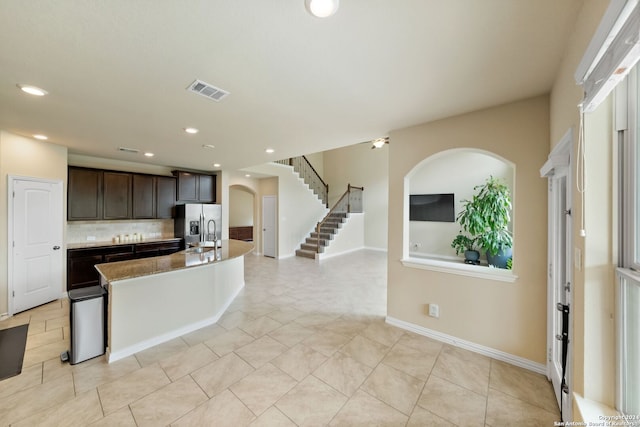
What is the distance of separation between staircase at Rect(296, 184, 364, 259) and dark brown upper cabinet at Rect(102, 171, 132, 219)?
15.5 feet

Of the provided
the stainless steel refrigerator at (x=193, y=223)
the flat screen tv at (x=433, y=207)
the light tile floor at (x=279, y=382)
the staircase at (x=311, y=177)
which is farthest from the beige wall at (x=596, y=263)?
the staircase at (x=311, y=177)

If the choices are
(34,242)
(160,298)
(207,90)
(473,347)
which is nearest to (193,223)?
(34,242)

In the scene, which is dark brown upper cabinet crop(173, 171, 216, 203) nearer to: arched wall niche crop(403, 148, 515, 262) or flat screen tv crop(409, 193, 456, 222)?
arched wall niche crop(403, 148, 515, 262)

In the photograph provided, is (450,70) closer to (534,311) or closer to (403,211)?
(403,211)

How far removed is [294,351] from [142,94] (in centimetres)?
293

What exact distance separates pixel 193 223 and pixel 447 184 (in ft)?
23.1

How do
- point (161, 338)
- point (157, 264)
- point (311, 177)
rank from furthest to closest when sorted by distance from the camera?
point (311, 177) → point (157, 264) → point (161, 338)

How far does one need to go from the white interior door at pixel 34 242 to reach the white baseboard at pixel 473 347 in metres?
5.31

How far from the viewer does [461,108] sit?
2510 mm

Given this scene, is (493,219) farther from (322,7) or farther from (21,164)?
(21,164)

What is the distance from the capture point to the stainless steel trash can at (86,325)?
2.38 metres

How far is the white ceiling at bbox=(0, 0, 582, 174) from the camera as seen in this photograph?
4.27 ft

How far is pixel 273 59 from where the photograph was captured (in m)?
1.71

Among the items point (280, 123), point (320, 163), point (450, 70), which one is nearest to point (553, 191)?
point (450, 70)
